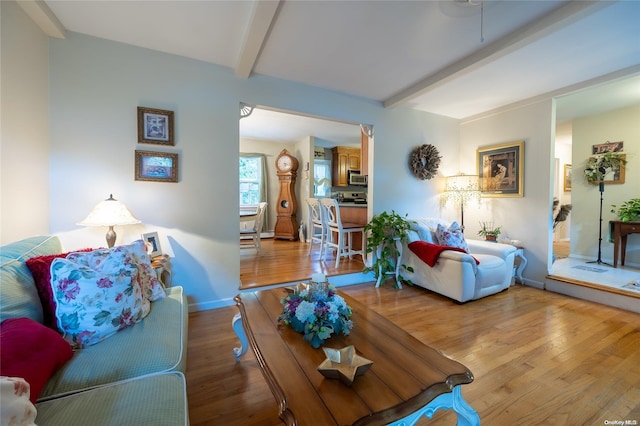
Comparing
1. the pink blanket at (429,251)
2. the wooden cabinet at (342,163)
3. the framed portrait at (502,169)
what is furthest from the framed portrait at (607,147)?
the wooden cabinet at (342,163)

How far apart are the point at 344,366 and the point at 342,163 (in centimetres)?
591

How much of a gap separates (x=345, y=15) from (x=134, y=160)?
219cm

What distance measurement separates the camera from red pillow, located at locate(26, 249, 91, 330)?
1.20 m

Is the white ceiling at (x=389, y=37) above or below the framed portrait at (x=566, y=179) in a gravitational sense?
above

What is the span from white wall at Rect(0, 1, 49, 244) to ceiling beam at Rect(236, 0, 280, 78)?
57.7 inches

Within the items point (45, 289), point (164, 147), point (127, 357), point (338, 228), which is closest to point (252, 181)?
point (338, 228)

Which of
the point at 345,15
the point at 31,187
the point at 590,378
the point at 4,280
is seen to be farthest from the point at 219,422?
the point at 345,15

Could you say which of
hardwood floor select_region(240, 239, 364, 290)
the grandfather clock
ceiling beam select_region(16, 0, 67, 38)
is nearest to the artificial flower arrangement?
hardwood floor select_region(240, 239, 364, 290)

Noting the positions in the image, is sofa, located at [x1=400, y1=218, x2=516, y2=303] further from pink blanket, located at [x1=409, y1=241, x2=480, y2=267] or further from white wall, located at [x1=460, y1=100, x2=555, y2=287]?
white wall, located at [x1=460, y1=100, x2=555, y2=287]

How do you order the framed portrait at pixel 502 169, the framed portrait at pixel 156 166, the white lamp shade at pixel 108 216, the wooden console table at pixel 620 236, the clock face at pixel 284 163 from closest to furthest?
the white lamp shade at pixel 108 216, the framed portrait at pixel 156 166, the framed portrait at pixel 502 169, the wooden console table at pixel 620 236, the clock face at pixel 284 163

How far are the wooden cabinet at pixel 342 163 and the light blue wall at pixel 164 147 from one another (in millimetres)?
3286

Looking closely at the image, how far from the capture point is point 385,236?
135 inches

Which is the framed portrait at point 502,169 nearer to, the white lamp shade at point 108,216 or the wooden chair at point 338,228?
the wooden chair at point 338,228

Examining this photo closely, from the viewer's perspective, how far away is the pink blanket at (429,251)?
2932 millimetres
